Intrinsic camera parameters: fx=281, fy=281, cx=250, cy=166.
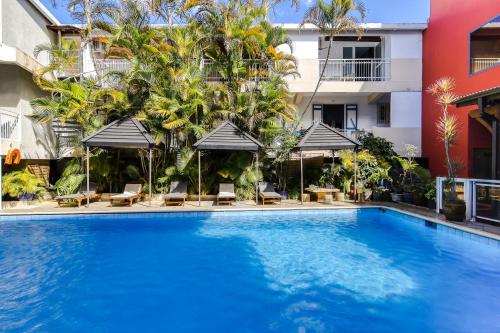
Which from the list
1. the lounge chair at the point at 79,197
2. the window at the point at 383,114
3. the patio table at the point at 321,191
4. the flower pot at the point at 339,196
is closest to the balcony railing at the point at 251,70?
the patio table at the point at 321,191

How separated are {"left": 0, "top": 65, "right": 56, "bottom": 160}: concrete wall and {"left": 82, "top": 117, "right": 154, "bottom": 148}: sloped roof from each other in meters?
3.86

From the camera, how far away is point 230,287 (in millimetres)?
5039

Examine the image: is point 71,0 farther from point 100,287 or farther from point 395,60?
point 395,60

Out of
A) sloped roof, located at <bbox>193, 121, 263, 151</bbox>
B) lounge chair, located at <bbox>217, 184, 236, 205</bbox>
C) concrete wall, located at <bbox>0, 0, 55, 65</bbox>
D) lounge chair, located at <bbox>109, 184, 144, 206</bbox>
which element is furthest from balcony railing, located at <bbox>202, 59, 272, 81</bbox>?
concrete wall, located at <bbox>0, 0, 55, 65</bbox>

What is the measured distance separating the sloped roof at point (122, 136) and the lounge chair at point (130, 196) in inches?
80.8

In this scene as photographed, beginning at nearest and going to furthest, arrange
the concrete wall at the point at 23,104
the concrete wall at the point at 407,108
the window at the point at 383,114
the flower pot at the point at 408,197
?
the flower pot at the point at 408,197 → the concrete wall at the point at 23,104 → the concrete wall at the point at 407,108 → the window at the point at 383,114

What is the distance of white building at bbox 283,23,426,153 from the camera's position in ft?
52.2

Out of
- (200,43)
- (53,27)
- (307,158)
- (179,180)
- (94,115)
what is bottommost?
(179,180)

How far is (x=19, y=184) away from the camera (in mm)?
11758

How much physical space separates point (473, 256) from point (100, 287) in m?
7.82

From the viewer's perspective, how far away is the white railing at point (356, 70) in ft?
54.2

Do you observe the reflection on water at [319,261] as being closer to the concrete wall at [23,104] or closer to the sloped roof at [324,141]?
the sloped roof at [324,141]

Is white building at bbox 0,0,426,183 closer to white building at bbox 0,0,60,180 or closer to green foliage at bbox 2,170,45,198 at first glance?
white building at bbox 0,0,60,180

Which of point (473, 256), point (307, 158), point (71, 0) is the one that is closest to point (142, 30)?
point (71, 0)
